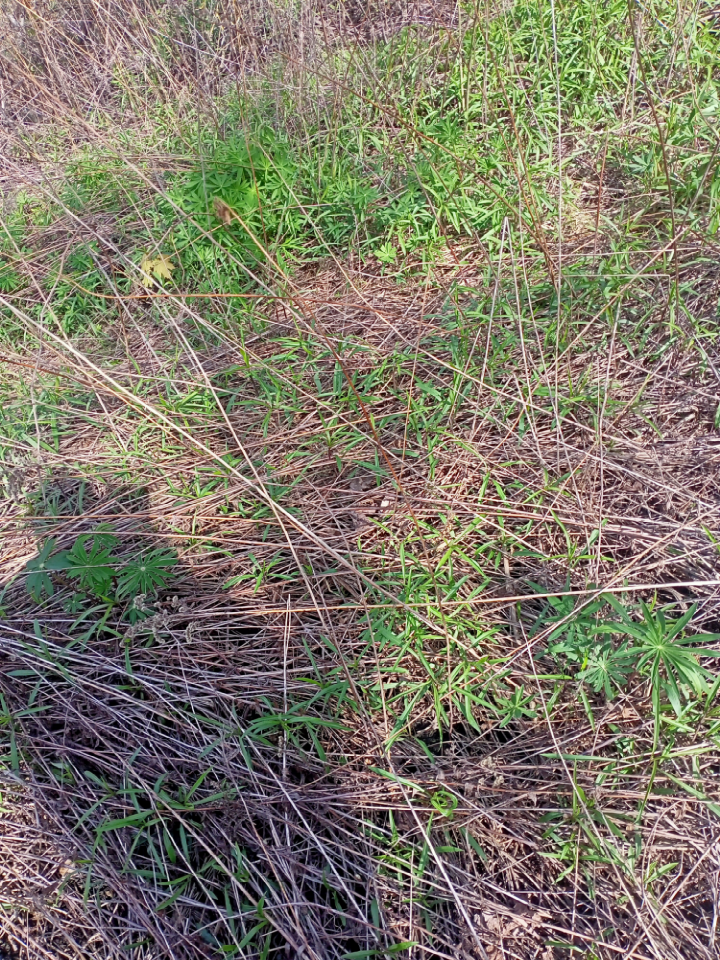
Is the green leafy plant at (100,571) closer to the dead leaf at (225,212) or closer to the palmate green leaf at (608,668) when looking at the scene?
the dead leaf at (225,212)

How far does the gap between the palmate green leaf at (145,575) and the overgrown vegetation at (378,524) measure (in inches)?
0.4

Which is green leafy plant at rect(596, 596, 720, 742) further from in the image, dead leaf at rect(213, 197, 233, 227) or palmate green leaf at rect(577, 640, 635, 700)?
dead leaf at rect(213, 197, 233, 227)

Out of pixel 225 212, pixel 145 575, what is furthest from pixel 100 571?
pixel 225 212

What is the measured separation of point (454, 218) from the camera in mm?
2512

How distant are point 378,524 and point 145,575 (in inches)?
28.5

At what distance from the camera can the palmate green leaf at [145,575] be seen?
176 cm

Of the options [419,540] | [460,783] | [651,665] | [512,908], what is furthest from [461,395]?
[512,908]

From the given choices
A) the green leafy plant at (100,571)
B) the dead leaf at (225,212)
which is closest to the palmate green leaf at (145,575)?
the green leafy plant at (100,571)

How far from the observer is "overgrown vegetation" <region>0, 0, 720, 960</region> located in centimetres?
136

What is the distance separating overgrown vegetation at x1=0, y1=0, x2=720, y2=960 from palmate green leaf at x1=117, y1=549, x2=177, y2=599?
11mm

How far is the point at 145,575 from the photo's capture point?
176 cm

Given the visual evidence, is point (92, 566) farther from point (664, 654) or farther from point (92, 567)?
point (664, 654)

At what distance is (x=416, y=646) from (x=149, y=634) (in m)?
0.79

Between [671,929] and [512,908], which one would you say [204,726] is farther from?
[671,929]
